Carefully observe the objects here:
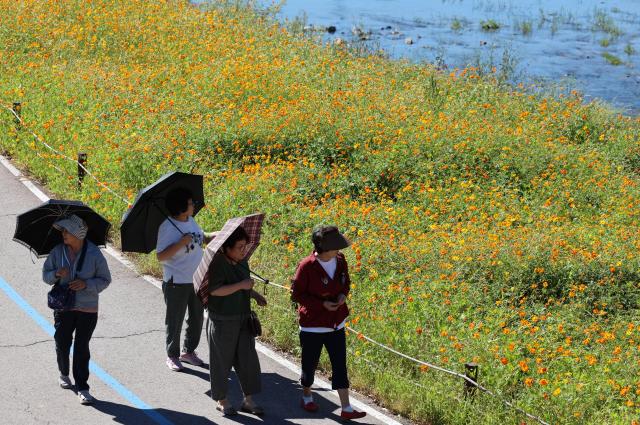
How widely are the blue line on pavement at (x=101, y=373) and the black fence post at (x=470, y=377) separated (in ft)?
8.37

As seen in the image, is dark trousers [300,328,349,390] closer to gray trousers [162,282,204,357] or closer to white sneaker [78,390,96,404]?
gray trousers [162,282,204,357]

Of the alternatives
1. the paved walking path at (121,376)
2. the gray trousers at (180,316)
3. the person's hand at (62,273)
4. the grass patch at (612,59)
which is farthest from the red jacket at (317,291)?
the grass patch at (612,59)

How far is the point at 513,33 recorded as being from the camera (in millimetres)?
37625

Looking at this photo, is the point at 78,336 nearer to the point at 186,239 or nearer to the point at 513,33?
the point at 186,239

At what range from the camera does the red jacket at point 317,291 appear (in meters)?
7.84

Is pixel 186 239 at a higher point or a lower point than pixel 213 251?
lower

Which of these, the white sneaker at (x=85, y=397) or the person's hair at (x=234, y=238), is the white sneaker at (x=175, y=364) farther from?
the person's hair at (x=234, y=238)

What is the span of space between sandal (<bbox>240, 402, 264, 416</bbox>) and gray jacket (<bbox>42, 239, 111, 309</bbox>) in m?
1.53

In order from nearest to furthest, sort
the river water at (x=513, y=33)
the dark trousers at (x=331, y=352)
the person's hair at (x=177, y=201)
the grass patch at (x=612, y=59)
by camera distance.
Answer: the dark trousers at (x=331, y=352), the person's hair at (x=177, y=201), the river water at (x=513, y=33), the grass patch at (x=612, y=59)

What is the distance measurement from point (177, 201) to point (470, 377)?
9.80 feet

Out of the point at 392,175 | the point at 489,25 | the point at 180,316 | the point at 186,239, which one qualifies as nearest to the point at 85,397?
the point at 180,316

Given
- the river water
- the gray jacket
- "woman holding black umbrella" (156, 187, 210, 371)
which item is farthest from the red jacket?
the river water

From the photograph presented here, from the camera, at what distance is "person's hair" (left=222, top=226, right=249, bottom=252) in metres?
7.60

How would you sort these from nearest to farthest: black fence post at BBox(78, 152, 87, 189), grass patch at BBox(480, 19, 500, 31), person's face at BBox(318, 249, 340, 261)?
person's face at BBox(318, 249, 340, 261) → black fence post at BBox(78, 152, 87, 189) → grass patch at BBox(480, 19, 500, 31)
